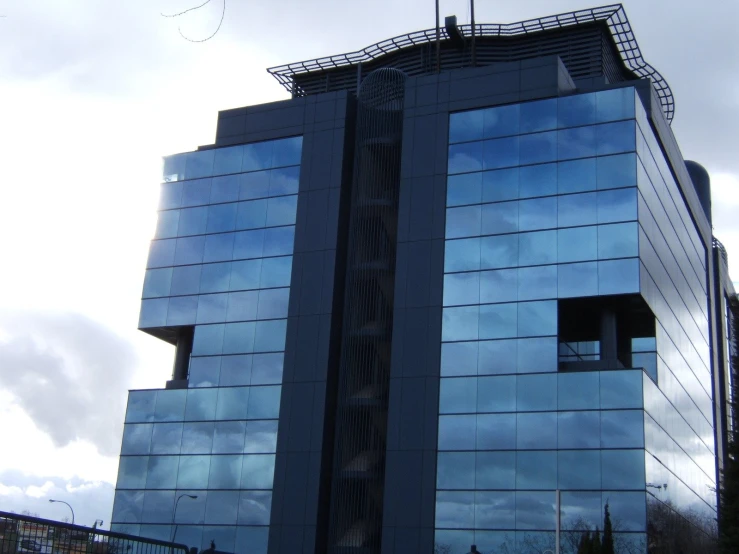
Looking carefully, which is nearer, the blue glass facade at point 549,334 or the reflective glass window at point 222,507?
the blue glass facade at point 549,334

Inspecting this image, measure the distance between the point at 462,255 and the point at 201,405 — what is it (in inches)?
810

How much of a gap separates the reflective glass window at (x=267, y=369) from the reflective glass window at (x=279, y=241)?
7.24m

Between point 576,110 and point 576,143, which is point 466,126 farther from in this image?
point 576,143

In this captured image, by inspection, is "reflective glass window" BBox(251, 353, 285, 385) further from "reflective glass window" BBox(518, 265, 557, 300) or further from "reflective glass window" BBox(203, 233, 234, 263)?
"reflective glass window" BBox(518, 265, 557, 300)

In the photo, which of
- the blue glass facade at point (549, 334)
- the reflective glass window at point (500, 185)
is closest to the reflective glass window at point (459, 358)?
the blue glass facade at point (549, 334)

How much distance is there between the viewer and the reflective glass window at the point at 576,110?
64.7 m

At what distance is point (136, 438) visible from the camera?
71.6m

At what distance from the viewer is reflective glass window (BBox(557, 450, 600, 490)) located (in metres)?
57.2

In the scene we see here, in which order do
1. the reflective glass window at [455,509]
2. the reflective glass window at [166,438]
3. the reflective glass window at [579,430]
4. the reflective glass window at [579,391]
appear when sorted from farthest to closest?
the reflective glass window at [166,438], the reflective glass window at [455,509], the reflective glass window at [579,391], the reflective glass window at [579,430]

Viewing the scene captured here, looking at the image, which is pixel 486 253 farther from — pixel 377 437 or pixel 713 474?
pixel 713 474

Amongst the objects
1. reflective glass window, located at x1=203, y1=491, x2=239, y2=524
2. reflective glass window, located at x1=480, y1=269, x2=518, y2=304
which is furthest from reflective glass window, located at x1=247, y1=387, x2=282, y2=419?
reflective glass window, located at x1=480, y1=269, x2=518, y2=304

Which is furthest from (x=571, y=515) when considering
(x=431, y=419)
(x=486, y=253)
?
(x=486, y=253)

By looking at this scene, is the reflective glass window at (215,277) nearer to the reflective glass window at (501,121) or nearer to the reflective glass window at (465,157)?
the reflective glass window at (465,157)

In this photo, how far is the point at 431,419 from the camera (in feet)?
204
